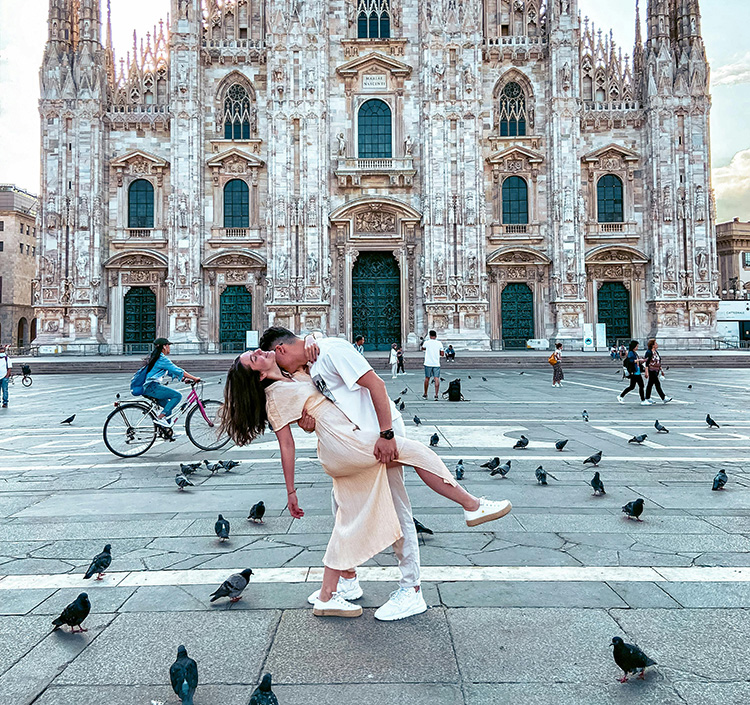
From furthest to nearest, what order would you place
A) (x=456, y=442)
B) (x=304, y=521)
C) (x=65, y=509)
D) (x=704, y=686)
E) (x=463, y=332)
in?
(x=463, y=332) → (x=456, y=442) → (x=65, y=509) → (x=304, y=521) → (x=704, y=686)

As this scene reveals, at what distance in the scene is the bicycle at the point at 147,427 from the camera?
24.2 ft

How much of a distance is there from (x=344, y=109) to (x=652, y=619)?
30816 mm

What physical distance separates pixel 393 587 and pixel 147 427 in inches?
204

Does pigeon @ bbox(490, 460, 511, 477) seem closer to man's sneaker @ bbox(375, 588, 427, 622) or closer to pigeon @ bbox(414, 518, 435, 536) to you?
pigeon @ bbox(414, 518, 435, 536)

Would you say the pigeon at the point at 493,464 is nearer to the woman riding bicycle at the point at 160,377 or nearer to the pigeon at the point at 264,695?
the woman riding bicycle at the point at 160,377

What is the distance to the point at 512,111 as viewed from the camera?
30.8 meters

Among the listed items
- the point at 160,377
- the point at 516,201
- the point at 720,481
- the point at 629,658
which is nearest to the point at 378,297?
the point at 516,201

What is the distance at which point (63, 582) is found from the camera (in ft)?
11.3

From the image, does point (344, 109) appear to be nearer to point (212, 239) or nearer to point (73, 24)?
point (212, 239)

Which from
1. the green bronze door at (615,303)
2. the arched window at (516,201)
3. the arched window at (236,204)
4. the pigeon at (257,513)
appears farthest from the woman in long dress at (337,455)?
the green bronze door at (615,303)

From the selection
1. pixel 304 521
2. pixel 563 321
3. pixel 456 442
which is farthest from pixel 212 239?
pixel 304 521

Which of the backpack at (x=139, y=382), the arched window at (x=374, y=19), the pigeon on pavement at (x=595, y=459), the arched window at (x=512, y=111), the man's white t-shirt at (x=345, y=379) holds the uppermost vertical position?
the arched window at (x=374, y=19)

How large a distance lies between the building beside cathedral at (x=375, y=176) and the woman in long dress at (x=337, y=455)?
84.6 feet

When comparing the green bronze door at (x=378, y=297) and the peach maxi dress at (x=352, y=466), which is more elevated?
the green bronze door at (x=378, y=297)
